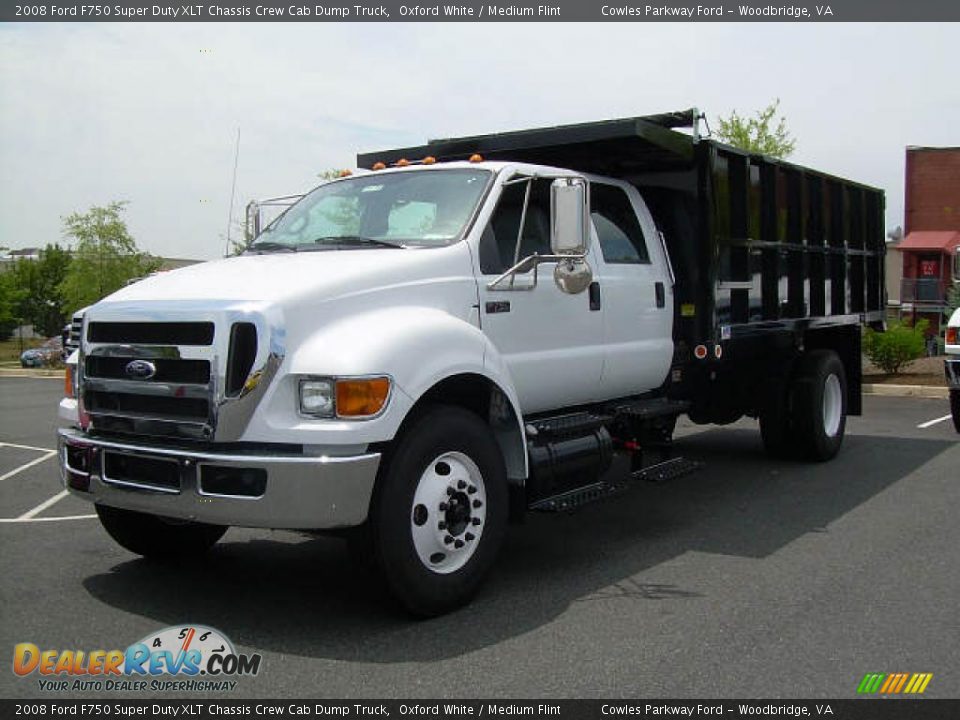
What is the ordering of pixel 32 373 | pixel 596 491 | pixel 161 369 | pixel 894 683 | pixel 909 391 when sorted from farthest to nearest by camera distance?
pixel 32 373
pixel 909 391
pixel 596 491
pixel 161 369
pixel 894 683

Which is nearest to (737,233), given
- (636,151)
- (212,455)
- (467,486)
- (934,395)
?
(636,151)

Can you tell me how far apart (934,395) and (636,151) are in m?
10.3

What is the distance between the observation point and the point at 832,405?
958 cm

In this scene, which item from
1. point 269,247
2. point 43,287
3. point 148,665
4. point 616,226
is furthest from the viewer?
point 43,287

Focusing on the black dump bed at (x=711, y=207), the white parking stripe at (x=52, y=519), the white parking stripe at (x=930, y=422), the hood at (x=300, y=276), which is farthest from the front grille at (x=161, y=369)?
the white parking stripe at (x=930, y=422)

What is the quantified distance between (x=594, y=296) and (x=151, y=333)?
2.88 meters

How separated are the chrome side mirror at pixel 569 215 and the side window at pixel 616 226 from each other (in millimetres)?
1207

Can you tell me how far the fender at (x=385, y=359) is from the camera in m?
4.37

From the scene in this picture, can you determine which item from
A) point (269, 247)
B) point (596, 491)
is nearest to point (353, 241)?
point (269, 247)

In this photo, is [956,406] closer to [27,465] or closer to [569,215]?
[569,215]

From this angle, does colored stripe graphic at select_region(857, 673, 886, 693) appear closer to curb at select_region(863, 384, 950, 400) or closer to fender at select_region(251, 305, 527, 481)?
fender at select_region(251, 305, 527, 481)

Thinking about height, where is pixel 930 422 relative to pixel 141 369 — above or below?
below

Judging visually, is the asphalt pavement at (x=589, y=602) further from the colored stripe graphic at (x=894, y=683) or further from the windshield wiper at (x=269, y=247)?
the windshield wiper at (x=269, y=247)

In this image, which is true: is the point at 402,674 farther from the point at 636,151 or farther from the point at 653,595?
the point at 636,151
